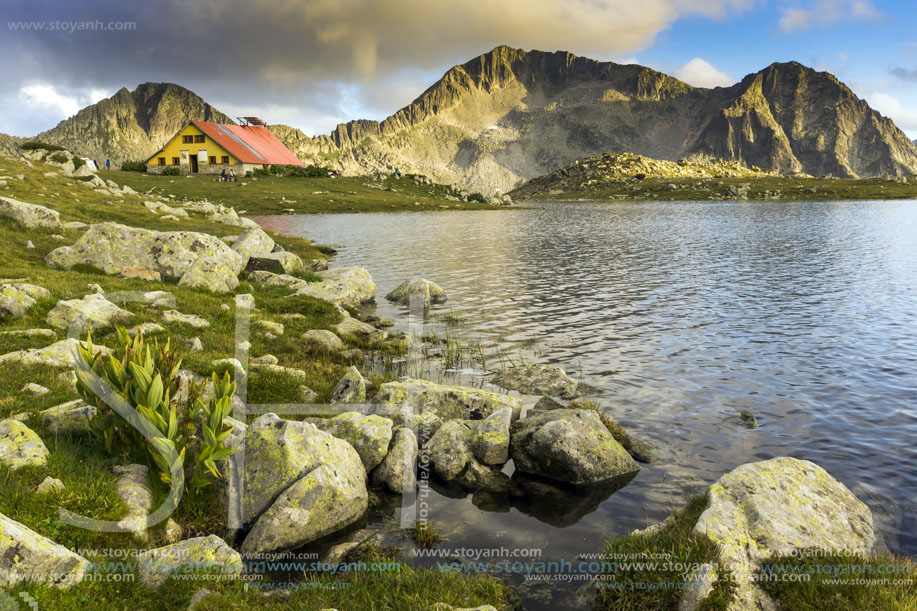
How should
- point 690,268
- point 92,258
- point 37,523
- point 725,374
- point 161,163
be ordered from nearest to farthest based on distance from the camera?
point 37,523 → point 725,374 → point 92,258 → point 690,268 → point 161,163

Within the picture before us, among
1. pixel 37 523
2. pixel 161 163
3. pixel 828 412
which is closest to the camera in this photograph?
pixel 37 523

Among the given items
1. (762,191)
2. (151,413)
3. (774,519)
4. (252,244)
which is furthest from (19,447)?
(762,191)

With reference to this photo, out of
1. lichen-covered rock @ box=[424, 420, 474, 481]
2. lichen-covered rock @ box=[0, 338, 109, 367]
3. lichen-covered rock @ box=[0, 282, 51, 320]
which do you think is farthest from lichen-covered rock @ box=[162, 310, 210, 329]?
lichen-covered rock @ box=[424, 420, 474, 481]

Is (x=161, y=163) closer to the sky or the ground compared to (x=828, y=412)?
closer to the sky

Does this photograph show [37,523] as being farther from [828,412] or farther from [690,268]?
[690,268]

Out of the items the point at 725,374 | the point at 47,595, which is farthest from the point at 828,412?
the point at 47,595

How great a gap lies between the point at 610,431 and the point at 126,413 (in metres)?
9.92

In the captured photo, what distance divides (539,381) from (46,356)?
12357 millimetres

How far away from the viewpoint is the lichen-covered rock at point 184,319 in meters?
15.6

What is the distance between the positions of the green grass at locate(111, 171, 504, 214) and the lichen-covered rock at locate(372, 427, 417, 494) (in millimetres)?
74819

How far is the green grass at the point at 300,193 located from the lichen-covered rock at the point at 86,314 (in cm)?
6632

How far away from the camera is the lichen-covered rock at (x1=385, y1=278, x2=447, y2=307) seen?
1074 inches

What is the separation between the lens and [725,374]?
1644 cm

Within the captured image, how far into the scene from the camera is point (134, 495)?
7480 mm
